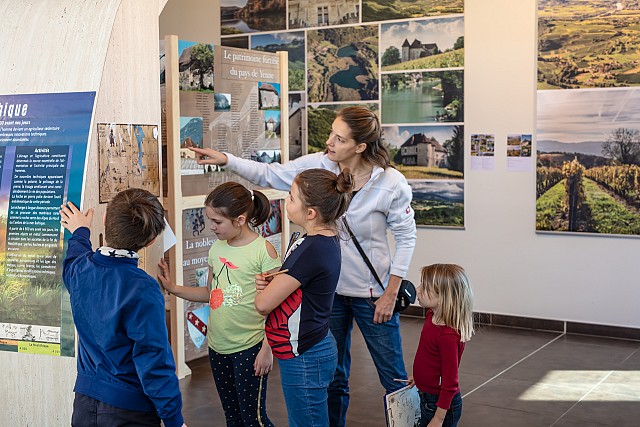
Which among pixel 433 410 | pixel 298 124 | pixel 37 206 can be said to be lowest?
pixel 433 410

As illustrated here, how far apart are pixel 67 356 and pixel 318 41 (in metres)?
5.29

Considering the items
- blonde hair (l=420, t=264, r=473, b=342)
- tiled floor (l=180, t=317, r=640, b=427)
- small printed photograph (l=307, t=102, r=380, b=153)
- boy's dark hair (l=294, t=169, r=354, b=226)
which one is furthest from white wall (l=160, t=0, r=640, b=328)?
boy's dark hair (l=294, t=169, r=354, b=226)

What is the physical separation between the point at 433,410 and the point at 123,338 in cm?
144

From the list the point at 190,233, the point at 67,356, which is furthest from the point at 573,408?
the point at 67,356

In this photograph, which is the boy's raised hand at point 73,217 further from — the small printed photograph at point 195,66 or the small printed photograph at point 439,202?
the small printed photograph at point 439,202

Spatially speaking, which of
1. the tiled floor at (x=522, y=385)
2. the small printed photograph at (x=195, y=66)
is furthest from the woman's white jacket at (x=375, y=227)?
the small printed photograph at (x=195, y=66)

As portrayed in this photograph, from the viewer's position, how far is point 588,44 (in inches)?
273

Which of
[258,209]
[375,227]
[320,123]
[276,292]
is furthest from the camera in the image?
[320,123]

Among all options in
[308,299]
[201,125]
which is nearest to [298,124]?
[201,125]

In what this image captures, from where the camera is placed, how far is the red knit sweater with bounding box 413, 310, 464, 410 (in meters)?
3.46

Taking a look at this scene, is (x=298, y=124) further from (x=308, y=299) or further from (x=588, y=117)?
(x=308, y=299)

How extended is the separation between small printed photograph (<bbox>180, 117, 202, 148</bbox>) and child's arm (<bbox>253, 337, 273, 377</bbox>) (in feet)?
8.26

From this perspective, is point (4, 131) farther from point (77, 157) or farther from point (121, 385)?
point (121, 385)

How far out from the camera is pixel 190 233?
5855mm
